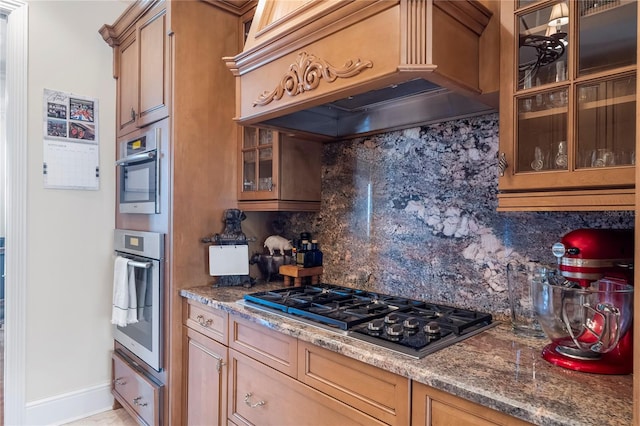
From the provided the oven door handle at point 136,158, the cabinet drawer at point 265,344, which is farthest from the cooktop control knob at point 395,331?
the oven door handle at point 136,158

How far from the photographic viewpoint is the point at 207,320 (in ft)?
6.19

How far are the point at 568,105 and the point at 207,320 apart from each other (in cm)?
168

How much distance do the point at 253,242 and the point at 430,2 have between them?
164 cm

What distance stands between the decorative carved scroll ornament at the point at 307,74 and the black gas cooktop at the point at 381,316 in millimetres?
829

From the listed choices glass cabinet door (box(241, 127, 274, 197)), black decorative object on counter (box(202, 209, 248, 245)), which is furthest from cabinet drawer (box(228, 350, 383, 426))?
glass cabinet door (box(241, 127, 274, 197))

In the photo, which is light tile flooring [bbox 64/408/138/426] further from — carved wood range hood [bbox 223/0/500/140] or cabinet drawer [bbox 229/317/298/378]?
carved wood range hood [bbox 223/0/500/140]

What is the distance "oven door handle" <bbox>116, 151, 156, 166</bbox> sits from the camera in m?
2.15

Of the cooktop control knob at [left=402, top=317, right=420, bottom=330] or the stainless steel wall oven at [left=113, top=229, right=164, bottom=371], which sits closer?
the cooktop control knob at [left=402, top=317, right=420, bottom=330]

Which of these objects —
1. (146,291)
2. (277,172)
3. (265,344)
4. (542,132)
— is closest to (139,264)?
(146,291)

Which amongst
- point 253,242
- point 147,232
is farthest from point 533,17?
point 147,232

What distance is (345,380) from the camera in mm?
1232

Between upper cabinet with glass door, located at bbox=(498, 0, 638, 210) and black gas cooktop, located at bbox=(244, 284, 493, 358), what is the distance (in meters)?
0.46

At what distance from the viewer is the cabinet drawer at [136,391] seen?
6.91ft

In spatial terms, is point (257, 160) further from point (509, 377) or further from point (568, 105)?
point (509, 377)
